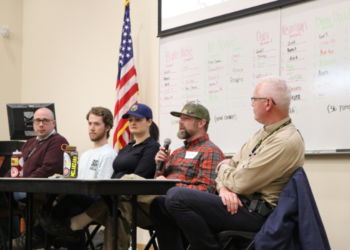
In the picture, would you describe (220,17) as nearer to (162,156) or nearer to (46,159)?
(162,156)

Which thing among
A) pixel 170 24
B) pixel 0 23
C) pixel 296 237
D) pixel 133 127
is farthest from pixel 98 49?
pixel 296 237

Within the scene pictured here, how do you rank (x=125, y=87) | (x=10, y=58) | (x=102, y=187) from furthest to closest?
(x=10, y=58) < (x=125, y=87) < (x=102, y=187)

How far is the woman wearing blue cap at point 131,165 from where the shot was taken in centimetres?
259

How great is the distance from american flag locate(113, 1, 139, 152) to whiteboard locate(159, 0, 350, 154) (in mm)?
347

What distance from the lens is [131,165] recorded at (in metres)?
3.01

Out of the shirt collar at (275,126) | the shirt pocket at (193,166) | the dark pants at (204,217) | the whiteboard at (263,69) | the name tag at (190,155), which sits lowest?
the dark pants at (204,217)

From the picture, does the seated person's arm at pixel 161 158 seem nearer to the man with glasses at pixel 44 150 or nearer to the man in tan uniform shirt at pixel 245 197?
the man in tan uniform shirt at pixel 245 197

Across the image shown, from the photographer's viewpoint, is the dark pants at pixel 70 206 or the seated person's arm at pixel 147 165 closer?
the dark pants at pixel 70 206

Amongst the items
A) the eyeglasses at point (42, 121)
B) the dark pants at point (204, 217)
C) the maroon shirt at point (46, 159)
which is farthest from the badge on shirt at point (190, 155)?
the eyeglasses at point (42, 121)

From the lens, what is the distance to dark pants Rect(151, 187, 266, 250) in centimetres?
204

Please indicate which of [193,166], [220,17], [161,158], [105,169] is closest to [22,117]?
[105,169]

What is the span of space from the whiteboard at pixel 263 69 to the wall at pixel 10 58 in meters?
2.95

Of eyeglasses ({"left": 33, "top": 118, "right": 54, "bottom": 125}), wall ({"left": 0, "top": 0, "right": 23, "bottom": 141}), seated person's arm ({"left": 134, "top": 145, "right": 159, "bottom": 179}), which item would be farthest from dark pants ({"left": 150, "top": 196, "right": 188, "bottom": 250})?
wall ({"left": 0, "top": 0, "right": 23, "bottom": 141})

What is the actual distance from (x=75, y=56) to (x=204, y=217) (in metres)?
4.06
